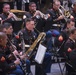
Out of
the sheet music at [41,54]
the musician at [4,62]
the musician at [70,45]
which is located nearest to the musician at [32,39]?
the musician at [70,45]

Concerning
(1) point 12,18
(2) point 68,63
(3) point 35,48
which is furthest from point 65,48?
(1) point 12,18

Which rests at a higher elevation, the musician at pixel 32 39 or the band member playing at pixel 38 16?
the band member playing at pixel 38 16

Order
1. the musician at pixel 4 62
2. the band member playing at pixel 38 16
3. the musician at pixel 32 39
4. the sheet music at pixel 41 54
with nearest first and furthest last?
the musician at pixel 4 62 → the sheet music at pixel 41 54 → the musician at pixel 32 39 → the band member playing at pixel 38 16

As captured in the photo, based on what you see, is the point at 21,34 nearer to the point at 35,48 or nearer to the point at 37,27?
the point at 35,48

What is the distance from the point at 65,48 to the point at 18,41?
106 cm

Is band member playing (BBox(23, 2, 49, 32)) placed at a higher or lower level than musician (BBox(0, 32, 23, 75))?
higher

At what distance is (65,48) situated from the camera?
545 centimetres

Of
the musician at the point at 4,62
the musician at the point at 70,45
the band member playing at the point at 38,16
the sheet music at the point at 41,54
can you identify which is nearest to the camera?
the musician at the point at 4,62

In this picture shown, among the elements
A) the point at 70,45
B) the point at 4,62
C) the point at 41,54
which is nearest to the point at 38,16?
the point at 70,45

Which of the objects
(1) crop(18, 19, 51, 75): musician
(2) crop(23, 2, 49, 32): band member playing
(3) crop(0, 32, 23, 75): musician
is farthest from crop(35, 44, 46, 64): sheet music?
(2) crop(23, 2, 49, 32): band member playing

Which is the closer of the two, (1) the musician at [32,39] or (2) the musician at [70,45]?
(2) the musician at [70,45]

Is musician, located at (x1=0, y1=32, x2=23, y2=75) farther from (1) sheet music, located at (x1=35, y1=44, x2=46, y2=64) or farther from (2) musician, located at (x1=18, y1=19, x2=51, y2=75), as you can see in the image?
(2) musician, located at (x1=18, y1=19, x2=51, y2=75)

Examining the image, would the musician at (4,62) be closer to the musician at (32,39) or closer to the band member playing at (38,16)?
the musician at (32,39)

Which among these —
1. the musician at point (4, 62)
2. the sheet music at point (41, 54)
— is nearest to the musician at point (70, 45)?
the sheet music at point (41, 54)
